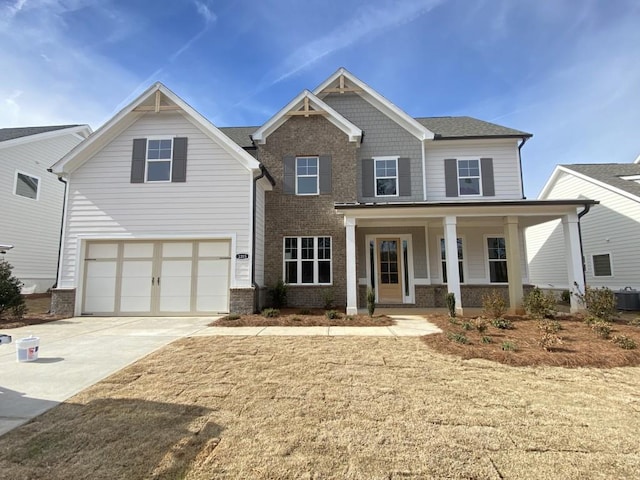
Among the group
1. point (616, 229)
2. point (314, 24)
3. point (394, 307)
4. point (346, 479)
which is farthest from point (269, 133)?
point (616, 229)

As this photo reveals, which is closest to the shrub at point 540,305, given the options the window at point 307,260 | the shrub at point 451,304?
the shrub at point 451,304

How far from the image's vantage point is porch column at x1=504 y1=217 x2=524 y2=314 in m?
10.1

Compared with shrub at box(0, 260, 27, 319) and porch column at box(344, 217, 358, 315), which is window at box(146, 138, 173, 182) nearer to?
shrub at box(0, 260, 27, 319)

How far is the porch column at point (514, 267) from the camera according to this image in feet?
33.3

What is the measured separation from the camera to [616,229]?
1328 cm

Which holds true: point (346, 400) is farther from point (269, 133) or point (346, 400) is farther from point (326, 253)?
point (269, 133)

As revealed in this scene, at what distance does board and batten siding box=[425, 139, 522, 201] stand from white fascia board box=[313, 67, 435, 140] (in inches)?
29.5

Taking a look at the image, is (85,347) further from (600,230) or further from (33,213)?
(600,230)

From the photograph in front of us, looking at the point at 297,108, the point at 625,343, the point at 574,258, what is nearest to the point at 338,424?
the point at 625,343

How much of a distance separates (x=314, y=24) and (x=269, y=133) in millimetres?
4664

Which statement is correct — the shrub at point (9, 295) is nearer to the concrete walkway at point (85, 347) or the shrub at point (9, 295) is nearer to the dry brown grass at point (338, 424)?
the concrete walkway at point (85, 347)

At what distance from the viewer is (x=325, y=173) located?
41.7ft

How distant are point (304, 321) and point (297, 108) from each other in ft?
28.4

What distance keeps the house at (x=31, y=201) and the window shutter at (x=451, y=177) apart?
19.8 m
